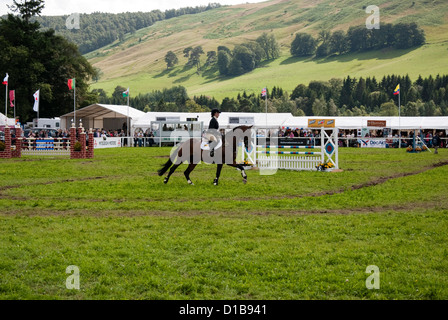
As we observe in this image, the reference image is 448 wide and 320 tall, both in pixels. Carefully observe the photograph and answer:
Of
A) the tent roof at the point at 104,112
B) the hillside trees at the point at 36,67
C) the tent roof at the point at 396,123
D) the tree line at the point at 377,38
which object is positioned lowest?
the tent roof at the point at 396,123

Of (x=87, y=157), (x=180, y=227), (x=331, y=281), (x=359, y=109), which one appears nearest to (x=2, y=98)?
(x=87, y=157)

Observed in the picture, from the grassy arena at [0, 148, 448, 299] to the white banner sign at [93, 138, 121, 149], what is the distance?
3083cm

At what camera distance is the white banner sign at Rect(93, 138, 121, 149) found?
45562 mm

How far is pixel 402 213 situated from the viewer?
34.4ft

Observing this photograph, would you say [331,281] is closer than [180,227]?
Yes

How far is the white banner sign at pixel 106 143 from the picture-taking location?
45.6 metres

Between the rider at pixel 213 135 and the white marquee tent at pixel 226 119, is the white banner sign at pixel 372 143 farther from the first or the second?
the rider at pixel 213 135

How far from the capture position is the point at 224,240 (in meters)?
8.02

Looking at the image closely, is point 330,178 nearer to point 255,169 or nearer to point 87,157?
point 255,169

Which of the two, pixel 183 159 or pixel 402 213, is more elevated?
pixel 183 159

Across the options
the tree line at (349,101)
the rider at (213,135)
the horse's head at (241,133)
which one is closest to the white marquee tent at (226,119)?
the horse's head at (241,133)

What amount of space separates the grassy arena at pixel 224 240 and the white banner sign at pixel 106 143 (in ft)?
101
